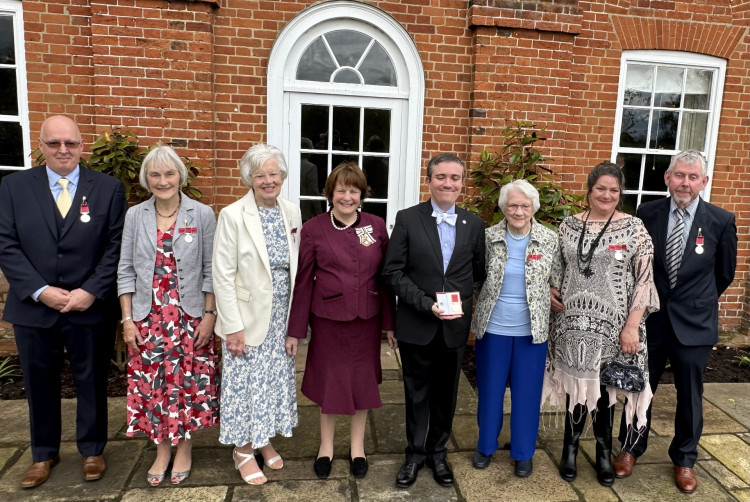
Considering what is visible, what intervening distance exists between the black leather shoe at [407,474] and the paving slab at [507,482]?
279 millimetres

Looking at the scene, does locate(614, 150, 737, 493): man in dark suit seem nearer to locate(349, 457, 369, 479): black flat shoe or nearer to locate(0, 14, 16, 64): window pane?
locate(349, 457, 369, 479): black flat shoe

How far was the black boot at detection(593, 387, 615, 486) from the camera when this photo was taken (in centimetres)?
317

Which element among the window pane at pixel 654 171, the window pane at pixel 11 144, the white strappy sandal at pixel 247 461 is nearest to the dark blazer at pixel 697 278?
the white strappy sandal at pixel 247 461

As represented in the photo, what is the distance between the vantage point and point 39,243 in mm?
2906

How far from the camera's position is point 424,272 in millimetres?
2947

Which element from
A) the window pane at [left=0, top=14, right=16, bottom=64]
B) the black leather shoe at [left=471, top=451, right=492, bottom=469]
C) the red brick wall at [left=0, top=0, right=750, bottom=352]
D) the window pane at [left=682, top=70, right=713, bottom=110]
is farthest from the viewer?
the window pane at [left=682, top=70, right=713, bottom=110]

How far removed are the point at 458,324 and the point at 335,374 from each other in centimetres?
79

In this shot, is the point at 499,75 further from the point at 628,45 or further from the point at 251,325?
the point at 251,325

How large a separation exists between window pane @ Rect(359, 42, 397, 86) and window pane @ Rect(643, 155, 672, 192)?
9.98 ft

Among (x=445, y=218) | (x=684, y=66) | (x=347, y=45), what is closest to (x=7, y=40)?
(x=347, y=45)

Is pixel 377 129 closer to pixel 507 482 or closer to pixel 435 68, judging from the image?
pixel 435 68

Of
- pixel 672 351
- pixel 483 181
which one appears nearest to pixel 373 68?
pixel 483 181

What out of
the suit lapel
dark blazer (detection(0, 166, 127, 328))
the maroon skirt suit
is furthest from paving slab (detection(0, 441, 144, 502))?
the suit lapel

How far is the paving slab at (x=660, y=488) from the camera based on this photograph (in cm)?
308
